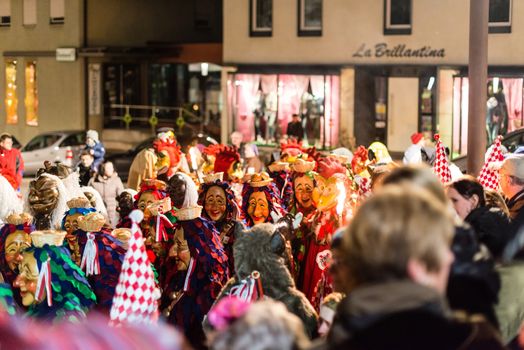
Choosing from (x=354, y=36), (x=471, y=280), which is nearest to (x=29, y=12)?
(x=354, y=36)

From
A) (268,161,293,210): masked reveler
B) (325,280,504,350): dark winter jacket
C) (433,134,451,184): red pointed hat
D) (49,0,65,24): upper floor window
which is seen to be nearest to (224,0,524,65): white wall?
(49,0,65,24): upper floor window

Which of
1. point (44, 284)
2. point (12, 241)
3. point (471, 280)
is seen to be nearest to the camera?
point (471, 280)

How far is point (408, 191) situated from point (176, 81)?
3878 cm

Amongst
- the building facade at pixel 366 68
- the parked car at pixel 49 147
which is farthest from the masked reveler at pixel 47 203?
the parked car at pixel 49 147

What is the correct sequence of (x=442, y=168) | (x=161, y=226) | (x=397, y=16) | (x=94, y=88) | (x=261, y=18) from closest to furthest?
(x=161, y=226) < (x=442, y=168) < (x=397, y=16) < (x=261, y=18) < (x=94, y=88)

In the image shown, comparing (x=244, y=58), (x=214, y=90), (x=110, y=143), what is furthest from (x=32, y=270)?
(x=214, y=90)

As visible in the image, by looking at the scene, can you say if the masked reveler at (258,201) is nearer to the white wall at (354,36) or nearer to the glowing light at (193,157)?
the glowing light at (193,157)

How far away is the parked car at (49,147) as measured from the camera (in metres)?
31.5

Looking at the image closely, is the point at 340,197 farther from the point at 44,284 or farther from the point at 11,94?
the point at 11,94

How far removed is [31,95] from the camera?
41.7 metres

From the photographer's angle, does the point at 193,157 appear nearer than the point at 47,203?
No

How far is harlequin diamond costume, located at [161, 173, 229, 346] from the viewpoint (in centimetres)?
904

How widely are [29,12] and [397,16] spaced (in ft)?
56.1

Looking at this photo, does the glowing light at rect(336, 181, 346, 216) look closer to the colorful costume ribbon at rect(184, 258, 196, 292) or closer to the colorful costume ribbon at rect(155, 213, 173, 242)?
the colorful costume ribbon at rect(184, 258, 196, 292)
